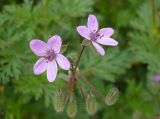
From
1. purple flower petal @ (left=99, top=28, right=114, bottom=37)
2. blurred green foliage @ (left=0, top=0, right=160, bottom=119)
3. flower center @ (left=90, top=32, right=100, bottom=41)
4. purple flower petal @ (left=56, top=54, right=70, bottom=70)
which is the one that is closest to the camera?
purple flower petal @ (left=56, top=54, right=70, bottom=70)

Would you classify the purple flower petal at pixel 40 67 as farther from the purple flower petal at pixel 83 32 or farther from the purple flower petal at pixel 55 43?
the purple flower petal at pixel 83 32

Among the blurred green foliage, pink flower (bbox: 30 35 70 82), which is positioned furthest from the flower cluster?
the blurred green foliage

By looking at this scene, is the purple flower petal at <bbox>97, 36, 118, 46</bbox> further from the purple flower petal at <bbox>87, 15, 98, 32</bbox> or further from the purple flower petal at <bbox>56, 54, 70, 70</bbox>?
the purple flower petal at <bbox>56, 54, 70, 70</bbox>

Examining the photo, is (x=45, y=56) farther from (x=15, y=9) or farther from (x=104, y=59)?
(x=104, y=59)

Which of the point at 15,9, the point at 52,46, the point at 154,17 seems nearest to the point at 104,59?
the point at 154,17

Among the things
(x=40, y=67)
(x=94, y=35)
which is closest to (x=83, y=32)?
(x=94, y=35)

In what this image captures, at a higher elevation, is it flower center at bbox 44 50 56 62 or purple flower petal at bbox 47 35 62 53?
purple flower petal at bbox 47 35 62 53
